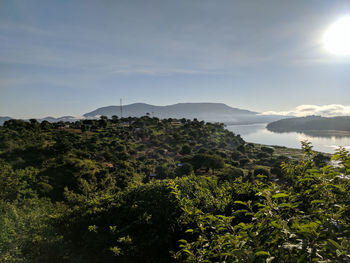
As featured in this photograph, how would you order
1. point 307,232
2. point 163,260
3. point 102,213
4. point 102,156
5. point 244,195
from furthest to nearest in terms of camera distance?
point 102,156 < point 102,213 < point 244,195 < point 163,260 < point 307,232

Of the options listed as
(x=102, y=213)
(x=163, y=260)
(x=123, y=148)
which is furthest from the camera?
(x=123, y=148)

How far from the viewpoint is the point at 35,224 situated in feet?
16.1

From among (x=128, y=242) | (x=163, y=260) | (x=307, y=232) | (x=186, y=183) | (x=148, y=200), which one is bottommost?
(x=163, y=260)

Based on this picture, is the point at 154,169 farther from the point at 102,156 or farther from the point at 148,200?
the point at 148,200

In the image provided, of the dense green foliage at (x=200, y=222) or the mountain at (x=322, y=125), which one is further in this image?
the mountain at (x=322, y=125)

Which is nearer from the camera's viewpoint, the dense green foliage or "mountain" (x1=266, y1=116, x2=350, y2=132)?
the dense green foliage

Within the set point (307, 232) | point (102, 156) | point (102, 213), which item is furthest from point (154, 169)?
point (307, 232)

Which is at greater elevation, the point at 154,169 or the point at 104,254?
the point at 104,254

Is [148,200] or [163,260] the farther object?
[148,200]

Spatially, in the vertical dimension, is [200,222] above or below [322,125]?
above

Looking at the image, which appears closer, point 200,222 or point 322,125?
point 200,222

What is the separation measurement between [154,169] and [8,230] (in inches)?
1202

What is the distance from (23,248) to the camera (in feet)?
14.0

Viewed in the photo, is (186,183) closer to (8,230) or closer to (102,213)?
(102,213)
